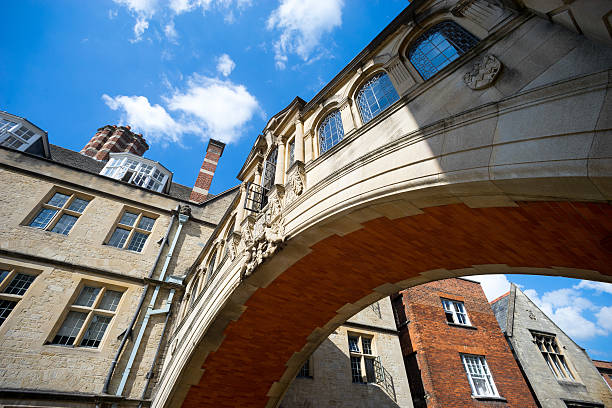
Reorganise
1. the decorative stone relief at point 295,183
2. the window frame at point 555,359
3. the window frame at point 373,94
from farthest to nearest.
Answer: the window frame at point 555,359 < the decorative stone relief at point 295,183 < the window frame at point 373,94

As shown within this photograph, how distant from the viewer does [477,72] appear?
270 cm

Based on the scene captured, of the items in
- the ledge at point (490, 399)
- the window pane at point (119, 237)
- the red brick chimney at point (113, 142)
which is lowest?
the ledge at point (490, 399)

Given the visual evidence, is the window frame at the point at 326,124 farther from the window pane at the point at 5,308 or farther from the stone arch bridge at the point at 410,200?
the window pane at the point at 5,308

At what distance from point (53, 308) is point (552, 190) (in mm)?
11548

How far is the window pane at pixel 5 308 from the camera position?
785 centimetres

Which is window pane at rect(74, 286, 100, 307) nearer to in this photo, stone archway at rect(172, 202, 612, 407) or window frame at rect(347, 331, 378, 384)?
stone archway at rect(172, 202, 612, 407)

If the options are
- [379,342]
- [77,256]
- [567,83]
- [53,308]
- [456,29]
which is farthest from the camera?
[379,342]

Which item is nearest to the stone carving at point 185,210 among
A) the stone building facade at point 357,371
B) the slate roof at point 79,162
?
the slate roof at point 79,162

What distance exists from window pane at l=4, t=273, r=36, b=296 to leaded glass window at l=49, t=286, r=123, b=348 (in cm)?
138

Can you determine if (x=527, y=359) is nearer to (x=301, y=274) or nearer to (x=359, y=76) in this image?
(x=301, y=274)

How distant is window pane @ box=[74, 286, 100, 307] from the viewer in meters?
8.93

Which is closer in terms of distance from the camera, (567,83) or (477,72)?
(567,83)

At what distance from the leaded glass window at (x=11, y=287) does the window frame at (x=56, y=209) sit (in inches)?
66.8

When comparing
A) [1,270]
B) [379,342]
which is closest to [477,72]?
[379,342]
